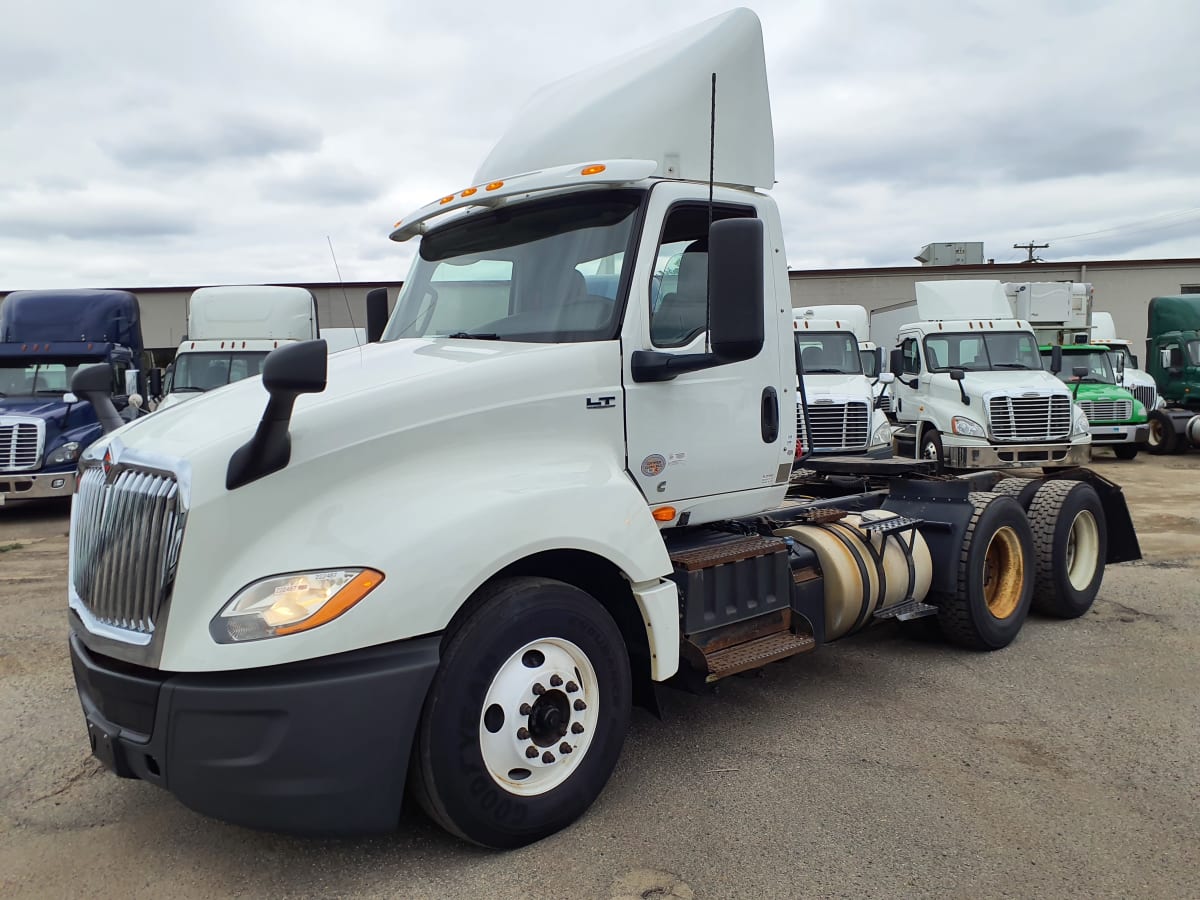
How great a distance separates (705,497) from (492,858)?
1812 mm

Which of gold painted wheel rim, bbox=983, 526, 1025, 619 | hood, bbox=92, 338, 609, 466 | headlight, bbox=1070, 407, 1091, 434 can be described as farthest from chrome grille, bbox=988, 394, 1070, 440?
hood, bbox=92, 338, 609, 466

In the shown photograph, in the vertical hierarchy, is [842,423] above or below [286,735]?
above

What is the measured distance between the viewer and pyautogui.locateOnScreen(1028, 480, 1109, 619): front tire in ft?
21.1

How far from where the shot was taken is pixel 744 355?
11.9 feet

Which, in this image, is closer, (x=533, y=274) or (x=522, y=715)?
(x=522, y=715)

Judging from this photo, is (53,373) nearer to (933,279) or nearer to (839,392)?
(839,392)

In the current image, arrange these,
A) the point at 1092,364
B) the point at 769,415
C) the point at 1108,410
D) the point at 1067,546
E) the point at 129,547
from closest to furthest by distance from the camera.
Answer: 1. the point at 129,547
2. the point at 769,415
3. the point at 1067,546
4. the point at 1108,410
5. the point at 1092,364

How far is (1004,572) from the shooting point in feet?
20.3

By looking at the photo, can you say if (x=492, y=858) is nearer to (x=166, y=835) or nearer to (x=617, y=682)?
(x=617, y=682)

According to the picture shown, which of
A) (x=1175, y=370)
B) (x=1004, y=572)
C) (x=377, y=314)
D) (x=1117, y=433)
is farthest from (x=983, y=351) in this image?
(x=377, y=314)

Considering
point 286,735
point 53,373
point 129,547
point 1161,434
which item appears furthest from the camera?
point 1161,434

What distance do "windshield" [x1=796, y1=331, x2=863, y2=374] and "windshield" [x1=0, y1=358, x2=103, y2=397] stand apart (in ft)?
35.1

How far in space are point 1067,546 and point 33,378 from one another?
44.0 feet

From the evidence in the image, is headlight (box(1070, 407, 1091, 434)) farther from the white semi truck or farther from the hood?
the hood
